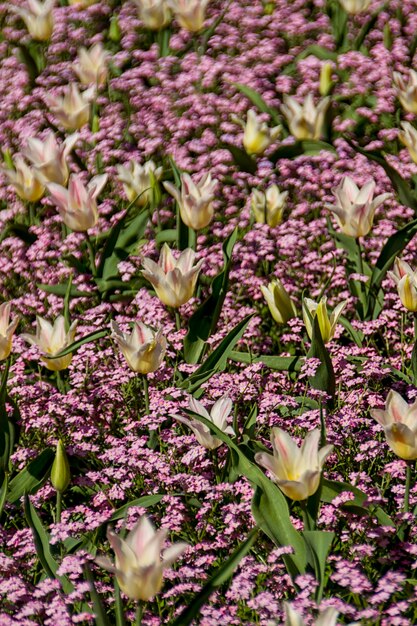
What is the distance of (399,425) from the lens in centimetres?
201

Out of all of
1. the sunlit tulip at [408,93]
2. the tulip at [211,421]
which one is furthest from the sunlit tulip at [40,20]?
the tulip at [211,421]

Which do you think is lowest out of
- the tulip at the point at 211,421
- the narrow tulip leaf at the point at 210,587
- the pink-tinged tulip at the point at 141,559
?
the tulip at the point at 211,421

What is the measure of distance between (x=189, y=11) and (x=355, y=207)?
2241 mm

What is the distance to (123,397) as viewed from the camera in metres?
2.76

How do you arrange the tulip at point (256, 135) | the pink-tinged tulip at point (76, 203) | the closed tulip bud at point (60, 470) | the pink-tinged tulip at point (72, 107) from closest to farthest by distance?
the closed tulip bud at point (60, 470) → the pink-tinged tulip at point (76, 203) → the tulip at point (256, 135) → the pink-tinged tulip at point (72, 107)

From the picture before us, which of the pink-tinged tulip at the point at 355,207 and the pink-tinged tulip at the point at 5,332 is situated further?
the pink-tinged tulip at the point at 355,207

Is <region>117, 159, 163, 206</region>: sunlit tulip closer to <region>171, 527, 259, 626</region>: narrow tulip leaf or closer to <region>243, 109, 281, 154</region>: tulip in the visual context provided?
<region>243, 109, 281, 154</region>: tulip

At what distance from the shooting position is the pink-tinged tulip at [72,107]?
3.97 metres

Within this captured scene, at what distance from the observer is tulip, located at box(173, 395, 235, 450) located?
2.25 meters

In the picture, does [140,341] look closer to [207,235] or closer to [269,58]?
[207,235]

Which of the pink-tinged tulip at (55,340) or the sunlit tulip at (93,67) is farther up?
the pink-tinged tulip at (55,340)

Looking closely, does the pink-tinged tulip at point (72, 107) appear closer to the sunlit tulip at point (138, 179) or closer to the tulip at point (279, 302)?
the sunlit tulip at point (138, 179)

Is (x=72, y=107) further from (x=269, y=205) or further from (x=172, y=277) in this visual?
(x=172, y=277)

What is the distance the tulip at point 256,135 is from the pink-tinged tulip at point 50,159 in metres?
0.80
